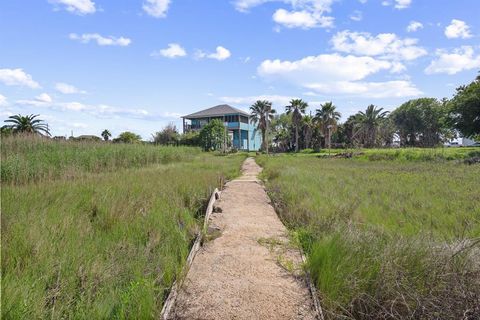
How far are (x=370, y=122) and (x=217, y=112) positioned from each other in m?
31.8

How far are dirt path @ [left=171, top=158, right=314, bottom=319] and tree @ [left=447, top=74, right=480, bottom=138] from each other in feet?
124

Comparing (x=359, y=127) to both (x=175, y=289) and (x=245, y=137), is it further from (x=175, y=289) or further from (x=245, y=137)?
(x=175, y=289)

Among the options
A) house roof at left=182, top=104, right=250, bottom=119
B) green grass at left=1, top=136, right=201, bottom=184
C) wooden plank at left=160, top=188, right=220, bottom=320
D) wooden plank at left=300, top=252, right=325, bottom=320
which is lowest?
wooden plank at left=300, top=252, right=325, bottom=320

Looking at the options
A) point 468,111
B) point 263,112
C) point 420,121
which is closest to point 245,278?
point 468,111

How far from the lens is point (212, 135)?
52062 mm

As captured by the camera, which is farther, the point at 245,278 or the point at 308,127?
the point at 308,127

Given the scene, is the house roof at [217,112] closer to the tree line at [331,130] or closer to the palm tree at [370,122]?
the tree line at [331,130]

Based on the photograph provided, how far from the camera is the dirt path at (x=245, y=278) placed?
3805mm

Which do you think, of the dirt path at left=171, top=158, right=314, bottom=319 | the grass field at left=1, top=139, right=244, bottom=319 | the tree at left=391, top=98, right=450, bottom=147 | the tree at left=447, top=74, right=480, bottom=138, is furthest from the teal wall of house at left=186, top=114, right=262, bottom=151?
the dirt path at left=171, top=158, right=314, bottom=319

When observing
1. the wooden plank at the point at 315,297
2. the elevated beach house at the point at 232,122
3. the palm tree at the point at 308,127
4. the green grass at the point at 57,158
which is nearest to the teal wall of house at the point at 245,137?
the elevated beach house at the point at 232,122

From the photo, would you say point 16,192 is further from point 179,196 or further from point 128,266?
point 128,266

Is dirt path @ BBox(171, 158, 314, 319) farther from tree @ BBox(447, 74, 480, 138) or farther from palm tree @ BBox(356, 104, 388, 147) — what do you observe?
palm tree @ BBox(356, 104, 388, 147)

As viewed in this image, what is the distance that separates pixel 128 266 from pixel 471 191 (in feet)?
36.5

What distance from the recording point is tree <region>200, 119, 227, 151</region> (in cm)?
5228
